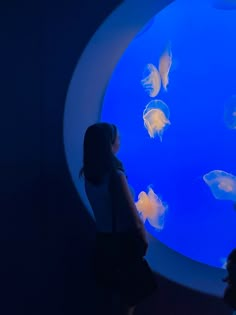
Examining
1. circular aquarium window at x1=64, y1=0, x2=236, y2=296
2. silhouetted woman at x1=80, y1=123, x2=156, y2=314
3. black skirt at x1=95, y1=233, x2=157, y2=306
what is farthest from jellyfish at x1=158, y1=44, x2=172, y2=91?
black skirt at x1=95, y1=233, x2=157, y2=306

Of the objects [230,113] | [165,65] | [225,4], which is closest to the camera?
[225,4]

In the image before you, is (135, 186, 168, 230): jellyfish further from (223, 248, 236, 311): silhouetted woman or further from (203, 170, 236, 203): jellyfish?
(223, 248, 236, 311): silhouetted woman

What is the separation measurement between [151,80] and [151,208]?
824 millimetres

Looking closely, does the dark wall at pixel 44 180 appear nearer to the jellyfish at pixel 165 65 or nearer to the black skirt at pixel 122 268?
the black skirt at pixel 122 268

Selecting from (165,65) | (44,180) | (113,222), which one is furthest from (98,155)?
(165,65)

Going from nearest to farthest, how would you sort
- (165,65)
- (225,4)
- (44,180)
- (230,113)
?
(44,180)
(225,4)
(165,65)
(230,113)

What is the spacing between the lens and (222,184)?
9.55 ft

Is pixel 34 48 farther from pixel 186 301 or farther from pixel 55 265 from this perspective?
pixel 186 301

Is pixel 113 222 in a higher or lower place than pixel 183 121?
lower

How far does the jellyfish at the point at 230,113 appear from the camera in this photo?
287 centimetres

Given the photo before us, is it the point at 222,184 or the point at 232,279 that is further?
the point at 222,184

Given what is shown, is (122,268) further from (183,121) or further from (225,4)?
(225,4)

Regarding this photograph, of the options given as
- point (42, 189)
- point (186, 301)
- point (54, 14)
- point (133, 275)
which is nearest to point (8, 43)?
point (54, 14)

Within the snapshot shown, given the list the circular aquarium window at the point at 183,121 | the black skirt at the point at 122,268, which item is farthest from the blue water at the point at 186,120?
the black skirt at the point at 122,268
